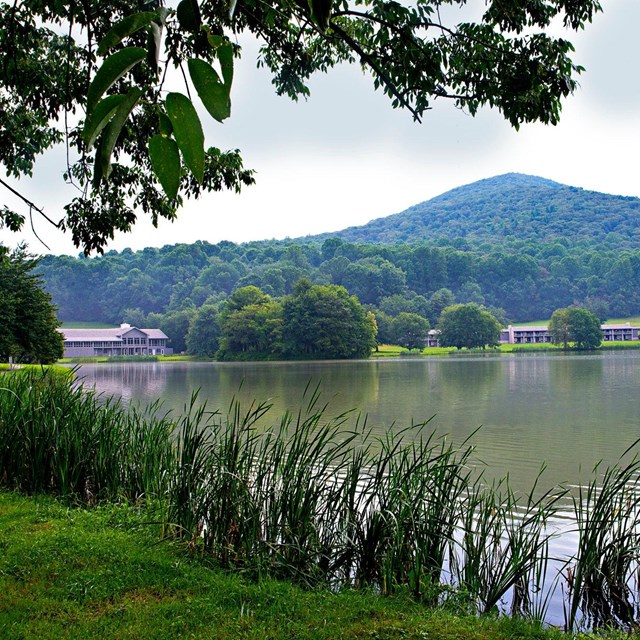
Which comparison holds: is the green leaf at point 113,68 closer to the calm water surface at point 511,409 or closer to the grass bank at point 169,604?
the grass bank at point 169,604

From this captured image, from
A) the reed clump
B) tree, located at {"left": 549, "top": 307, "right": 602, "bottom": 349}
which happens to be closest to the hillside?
tree, located at {"left": 549, "top": 307, "right": 602, "bottom": 349}

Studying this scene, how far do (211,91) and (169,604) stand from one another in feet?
9.56

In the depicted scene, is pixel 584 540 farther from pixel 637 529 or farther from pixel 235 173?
pixel 235 173

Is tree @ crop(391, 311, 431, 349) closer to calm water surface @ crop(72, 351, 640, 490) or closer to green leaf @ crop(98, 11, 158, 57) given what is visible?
calm water surface @ crop(72, 351, 640, 490)

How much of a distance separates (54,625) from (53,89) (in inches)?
198

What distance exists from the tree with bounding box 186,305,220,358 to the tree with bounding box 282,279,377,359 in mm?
13999

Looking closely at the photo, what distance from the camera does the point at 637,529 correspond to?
545cm

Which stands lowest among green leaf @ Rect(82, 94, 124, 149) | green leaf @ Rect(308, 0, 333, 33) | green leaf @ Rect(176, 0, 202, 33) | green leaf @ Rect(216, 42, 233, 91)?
green leaf @ Rect(82, 94, 124, 149)

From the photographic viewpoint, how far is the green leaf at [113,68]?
0.61m

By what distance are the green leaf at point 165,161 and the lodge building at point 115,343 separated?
84.6 meters

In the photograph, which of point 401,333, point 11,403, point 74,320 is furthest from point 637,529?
point 74,320

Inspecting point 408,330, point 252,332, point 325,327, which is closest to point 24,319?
point 325,327

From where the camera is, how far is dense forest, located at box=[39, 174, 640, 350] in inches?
3583

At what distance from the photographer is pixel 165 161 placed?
0.67 m
